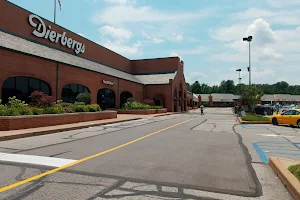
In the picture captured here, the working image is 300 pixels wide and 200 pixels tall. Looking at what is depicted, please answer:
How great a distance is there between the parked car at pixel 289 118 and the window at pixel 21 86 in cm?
2098

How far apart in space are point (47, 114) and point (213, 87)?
16467 centimetres

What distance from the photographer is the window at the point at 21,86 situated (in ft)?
65.2

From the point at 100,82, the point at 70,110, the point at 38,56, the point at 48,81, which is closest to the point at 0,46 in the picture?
the point at 38,56

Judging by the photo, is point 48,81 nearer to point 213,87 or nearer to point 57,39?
point 57,39

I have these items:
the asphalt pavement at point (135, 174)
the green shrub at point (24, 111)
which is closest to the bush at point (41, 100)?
the green shrub at point (24, 111)

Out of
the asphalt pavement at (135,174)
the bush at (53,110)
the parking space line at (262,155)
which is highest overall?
the bush at (53,110)

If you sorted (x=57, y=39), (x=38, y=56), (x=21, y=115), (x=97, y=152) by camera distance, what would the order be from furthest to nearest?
(x=57, y=39) → (x=38, y=56) → (x=21, y=115) → (x=97, y=152)

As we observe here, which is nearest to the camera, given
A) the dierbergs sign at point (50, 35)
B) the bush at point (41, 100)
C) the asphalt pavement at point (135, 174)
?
the asphalt pavement at point (135, 174)

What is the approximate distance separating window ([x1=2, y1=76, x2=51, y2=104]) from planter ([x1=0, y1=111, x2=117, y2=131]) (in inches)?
238

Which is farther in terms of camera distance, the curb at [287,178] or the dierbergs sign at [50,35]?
the dierbergs sign at [50,35]

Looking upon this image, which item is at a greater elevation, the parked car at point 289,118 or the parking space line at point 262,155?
the parked car at point 289,118

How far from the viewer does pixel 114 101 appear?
126 ft

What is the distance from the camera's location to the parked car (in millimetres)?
20062

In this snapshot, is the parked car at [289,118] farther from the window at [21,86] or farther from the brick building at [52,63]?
the window at [21,86]
